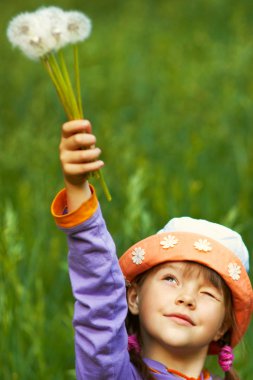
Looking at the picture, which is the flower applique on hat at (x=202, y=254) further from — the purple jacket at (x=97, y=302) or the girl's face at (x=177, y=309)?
the purple jacket at (x=97, y=302)

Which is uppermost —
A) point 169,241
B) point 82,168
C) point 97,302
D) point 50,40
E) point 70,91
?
point 50,40

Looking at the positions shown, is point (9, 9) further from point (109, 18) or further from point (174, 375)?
point (174, 375)

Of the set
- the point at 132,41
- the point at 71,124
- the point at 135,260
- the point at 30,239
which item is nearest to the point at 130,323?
the point at 135,260

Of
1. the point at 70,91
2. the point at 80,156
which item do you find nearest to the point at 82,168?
the point at 80,156

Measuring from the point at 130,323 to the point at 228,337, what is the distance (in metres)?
0.26

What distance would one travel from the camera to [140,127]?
5645 millimetres

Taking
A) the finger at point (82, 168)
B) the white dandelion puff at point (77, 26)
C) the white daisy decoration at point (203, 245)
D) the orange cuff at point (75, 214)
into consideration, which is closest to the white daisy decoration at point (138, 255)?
the white daisy decoration at point (203, 245)

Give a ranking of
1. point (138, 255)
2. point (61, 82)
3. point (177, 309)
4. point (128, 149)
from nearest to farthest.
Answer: point (61, 82) < point (177, 309) < point (138, 255) < point (128, 149)

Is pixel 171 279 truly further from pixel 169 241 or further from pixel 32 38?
pixel 32 38

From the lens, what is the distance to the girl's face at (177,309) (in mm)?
2162

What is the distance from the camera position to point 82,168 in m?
1.84

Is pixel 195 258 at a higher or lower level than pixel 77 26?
lower

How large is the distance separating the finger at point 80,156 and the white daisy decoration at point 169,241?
18.7 inches

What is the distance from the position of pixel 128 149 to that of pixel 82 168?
2.76 meters
